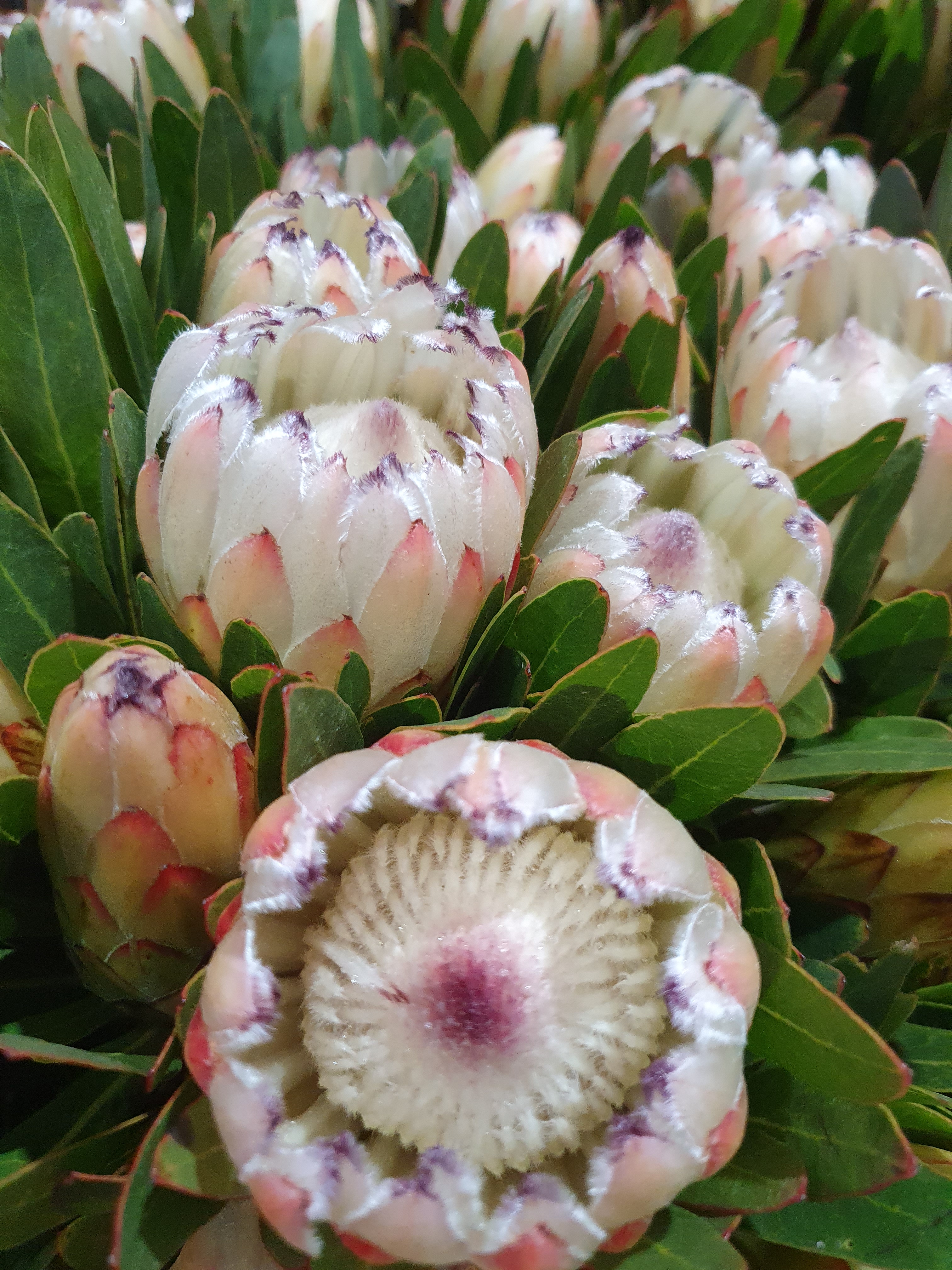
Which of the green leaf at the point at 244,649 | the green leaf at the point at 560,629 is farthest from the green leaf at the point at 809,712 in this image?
the green leaf at the point at 244,649

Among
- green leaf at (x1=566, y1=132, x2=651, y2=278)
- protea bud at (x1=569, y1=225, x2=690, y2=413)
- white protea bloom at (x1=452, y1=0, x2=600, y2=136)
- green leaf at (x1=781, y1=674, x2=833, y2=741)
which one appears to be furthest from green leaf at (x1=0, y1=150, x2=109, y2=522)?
white protea bloom at (x1=452, y1=0, x2=600, y2=136)

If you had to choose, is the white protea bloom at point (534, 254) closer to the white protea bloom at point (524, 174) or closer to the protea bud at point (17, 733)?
the white protea bloom at point (524, 174)

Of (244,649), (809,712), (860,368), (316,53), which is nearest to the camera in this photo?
(244,649)

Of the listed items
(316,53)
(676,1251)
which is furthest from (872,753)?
(316,53)

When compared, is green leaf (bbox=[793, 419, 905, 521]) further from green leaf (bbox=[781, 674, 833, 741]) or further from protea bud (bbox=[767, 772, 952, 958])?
protea bud (bbox=[767, 772, 952, 958])

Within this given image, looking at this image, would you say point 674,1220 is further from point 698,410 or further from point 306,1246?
point 698,410

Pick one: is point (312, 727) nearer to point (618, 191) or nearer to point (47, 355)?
point (47, 355)
